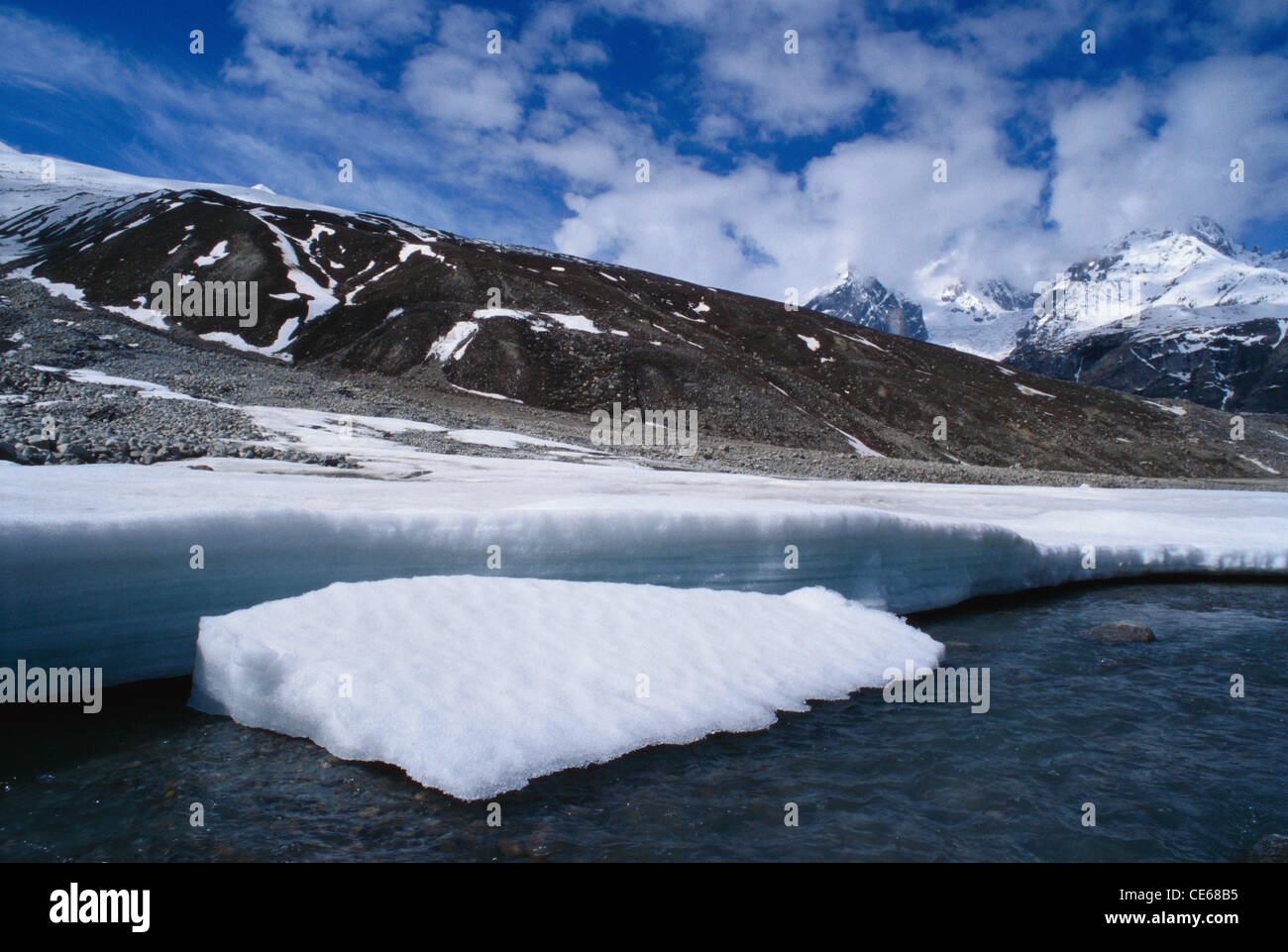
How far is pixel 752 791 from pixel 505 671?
2.57 m

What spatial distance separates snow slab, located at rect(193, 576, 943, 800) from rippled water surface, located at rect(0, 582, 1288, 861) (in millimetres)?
231

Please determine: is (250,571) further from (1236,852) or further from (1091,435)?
(1091,435)

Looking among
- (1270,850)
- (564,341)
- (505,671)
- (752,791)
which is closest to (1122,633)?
(1270,850)

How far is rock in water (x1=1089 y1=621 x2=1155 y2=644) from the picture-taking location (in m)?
10.3

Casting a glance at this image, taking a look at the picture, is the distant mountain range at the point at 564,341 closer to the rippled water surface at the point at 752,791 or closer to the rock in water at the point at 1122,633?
the rock in water at the point at 1122,633

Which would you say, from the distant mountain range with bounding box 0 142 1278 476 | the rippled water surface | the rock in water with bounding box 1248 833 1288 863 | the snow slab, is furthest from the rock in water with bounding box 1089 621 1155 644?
the distant mountain range with bounding box 0 142 1278 476

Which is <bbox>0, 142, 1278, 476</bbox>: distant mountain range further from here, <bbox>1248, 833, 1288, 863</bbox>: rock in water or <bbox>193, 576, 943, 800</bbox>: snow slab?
<bbox>1248, 833, 1288, 863</bbox>: rock in water

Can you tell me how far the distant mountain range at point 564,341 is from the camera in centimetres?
5053

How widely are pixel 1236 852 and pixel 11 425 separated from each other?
68.9 feet

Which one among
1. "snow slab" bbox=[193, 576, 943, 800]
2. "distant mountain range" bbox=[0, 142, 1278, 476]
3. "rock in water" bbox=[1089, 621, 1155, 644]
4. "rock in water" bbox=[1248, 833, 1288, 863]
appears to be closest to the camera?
"rock in water" bbox=[1248, 833, 1288, 863]

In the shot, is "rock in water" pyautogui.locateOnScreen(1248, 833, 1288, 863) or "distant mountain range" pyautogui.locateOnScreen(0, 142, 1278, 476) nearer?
"rock in water" pyautogui.locateOnScreen(1248, 833, 1288, 863)

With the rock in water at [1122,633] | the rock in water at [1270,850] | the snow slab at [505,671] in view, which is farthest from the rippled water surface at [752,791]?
the rock in water at [1122,633]

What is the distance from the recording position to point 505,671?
22.7ft
